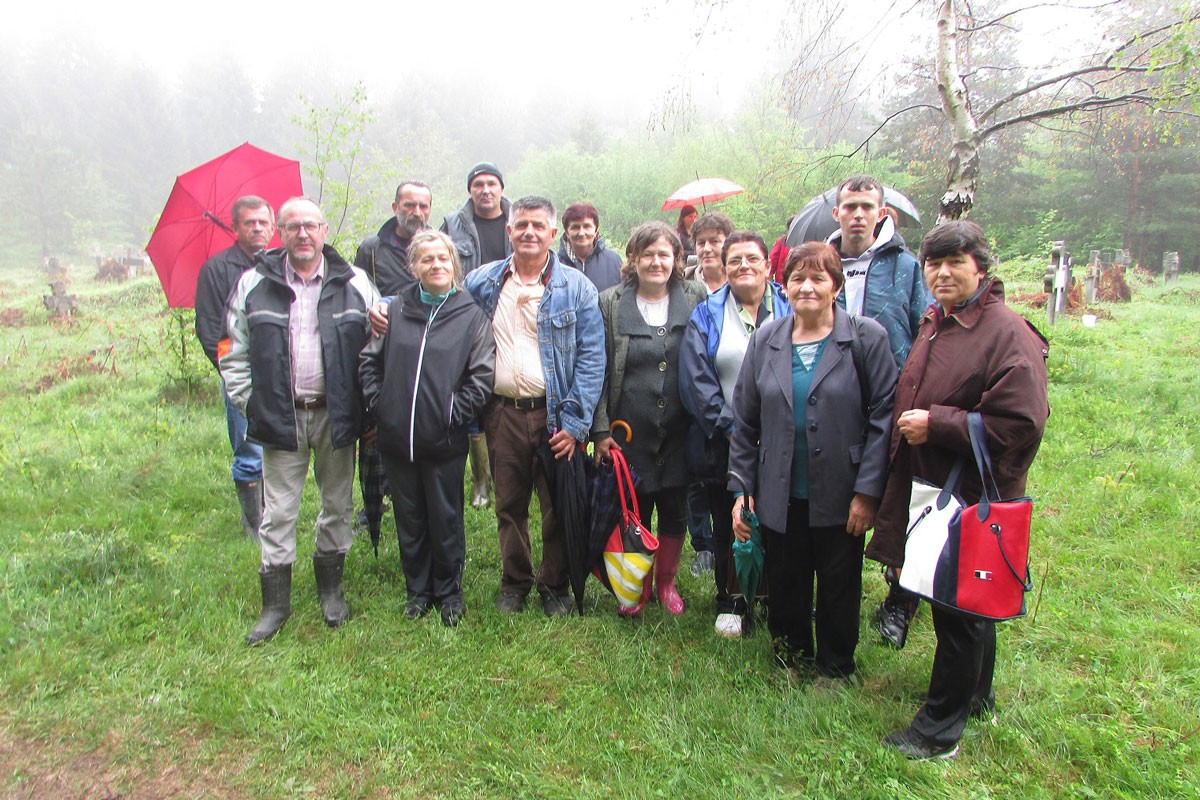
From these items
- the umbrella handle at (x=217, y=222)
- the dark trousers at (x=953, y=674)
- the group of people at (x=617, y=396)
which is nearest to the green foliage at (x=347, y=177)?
the umbrella handle at (x=217, y=222)

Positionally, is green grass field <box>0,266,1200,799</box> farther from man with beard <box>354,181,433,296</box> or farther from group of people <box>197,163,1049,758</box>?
Answer: man with beard <box>354,181,433,296</box>

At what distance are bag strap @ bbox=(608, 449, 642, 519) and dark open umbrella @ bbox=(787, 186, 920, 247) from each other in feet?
6.15

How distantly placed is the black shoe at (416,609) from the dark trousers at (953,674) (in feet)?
7.63

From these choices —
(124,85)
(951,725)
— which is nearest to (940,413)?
(951,725)

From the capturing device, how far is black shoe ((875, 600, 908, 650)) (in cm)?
335

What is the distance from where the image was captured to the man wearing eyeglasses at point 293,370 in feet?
10.9

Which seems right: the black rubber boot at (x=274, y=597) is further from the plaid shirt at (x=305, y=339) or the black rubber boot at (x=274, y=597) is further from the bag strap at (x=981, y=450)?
the bag strap at (x=981, y=450)

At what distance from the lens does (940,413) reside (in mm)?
2316

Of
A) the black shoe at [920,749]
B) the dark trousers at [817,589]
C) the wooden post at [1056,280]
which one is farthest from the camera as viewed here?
the wooden post at [1056,280]

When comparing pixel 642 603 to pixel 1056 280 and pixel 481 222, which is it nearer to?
pixel 481 222

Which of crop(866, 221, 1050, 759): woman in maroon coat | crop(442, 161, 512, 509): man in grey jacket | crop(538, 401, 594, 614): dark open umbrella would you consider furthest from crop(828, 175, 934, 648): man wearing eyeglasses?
crop(442, 161, 512, 509): man in grey jacket

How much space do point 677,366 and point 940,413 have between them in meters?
1.39

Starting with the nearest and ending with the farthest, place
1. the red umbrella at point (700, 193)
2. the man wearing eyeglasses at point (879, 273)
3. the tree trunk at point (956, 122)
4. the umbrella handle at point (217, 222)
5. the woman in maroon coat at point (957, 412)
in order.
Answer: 1. the woman in maroon coat at point (957, 412)
2. the man wearing eyeglasses at point (879, 273)
3. the umbrella handle at point (217, 222)
4. the tree trunk at point (956, 122)
5. the red umbrella at point (700, 193)

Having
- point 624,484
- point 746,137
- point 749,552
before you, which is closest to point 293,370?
point 624,484
